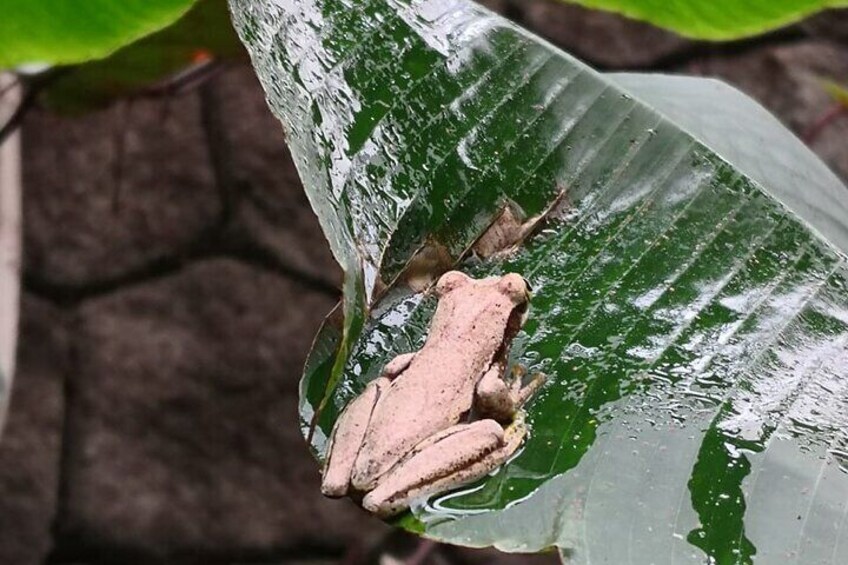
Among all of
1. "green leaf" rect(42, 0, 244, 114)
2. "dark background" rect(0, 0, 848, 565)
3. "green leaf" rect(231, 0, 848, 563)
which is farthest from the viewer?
"dark background" rect(0, 0, 848, 565)

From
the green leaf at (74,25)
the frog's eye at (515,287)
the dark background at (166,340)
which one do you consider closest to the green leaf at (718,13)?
the frog's eye at (515,287)

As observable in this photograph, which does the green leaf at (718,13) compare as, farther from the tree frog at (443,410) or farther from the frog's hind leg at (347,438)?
the frog's hind leg at (347,438)

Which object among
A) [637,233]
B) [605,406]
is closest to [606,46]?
[637,233]

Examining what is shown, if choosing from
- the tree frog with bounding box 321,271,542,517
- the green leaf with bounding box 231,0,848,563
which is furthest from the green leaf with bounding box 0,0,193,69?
the tree frog with bounding box 321,271,542,517

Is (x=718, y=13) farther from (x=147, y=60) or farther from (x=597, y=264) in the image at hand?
(x=147, y=60)

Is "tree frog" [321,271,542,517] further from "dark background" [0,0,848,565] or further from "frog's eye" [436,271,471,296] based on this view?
"dark background" [0,0,848,565]

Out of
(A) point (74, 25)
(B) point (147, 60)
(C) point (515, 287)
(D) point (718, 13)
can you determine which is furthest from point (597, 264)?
(B) point (147, 60)
